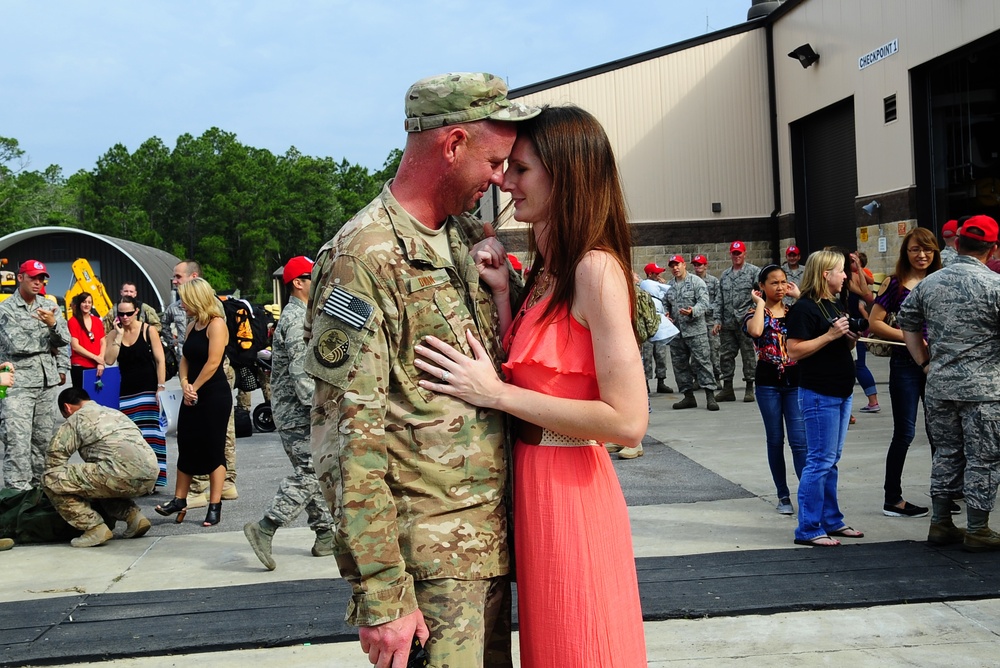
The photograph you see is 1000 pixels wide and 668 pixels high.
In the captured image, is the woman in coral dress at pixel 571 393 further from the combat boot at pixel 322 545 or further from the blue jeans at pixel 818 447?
the combat boot at pixel 322 545

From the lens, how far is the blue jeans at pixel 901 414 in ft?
21.5

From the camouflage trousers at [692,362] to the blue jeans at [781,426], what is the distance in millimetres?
5468

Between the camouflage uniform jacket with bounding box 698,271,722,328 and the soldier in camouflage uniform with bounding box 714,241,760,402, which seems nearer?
the soldier in camouflage uniform with bounding box 714,241,760,402

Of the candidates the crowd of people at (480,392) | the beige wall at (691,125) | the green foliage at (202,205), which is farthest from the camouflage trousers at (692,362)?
the green foliage at (202,205)

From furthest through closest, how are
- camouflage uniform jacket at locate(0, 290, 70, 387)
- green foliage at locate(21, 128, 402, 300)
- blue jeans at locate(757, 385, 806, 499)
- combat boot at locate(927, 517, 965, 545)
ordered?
green foliage at locate(21, 128, 402, 300), camouflage uniform jacket at locate(0, 290, 70, 387), blue jeans at locate(757, 385, 806, 499), combat boot at locate(927, 517, 965, 545)

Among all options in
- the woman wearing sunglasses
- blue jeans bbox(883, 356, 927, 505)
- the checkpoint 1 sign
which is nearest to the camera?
blue jeans bbox(883, 356, 927, 505)

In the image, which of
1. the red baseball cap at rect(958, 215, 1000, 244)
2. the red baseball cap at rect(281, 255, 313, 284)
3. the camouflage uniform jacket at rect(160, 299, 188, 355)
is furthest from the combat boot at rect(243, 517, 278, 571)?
the camouflage uniform jacket at rect(160, 299, 188, 355)

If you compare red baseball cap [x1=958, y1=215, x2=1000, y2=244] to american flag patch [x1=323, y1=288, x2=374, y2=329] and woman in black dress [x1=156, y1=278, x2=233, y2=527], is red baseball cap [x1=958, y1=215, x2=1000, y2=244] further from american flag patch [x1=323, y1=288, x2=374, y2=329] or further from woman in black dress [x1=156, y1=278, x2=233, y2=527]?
woman in black dress [x1=156, y1=278, x2=233, y2=527]

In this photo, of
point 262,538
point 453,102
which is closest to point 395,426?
point 453,102

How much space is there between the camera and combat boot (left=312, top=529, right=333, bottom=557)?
6.25 m

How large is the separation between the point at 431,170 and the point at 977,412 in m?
4.45

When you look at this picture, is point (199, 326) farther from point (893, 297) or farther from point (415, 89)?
point (415, 89)

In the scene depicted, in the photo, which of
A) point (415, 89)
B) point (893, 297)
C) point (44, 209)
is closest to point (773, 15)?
point (893, 297)

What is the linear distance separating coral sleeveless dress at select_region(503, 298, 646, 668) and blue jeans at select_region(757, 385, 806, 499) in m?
4.53
